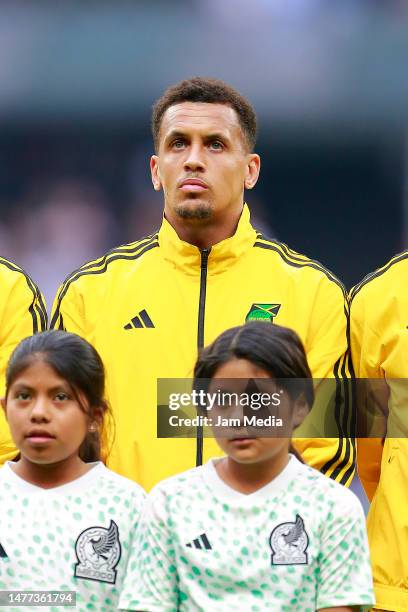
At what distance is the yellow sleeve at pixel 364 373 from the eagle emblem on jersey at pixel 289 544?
941 mm

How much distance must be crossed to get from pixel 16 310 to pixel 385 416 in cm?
107

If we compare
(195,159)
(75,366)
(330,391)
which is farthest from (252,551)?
(195,159)

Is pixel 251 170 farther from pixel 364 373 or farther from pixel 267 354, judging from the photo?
pixel 267 354

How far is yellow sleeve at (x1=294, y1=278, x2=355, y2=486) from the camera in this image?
3.82 metres

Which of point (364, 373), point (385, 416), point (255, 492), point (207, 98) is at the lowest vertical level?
point (255, 492)

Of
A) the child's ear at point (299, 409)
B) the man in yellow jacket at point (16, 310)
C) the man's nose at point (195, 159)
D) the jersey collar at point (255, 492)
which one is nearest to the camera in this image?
the jersey collar at point (255, 492)

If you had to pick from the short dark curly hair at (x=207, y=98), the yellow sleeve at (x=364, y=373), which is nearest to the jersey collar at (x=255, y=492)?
the yellow sleeve at (x=364, y=373)

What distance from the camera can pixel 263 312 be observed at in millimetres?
4035

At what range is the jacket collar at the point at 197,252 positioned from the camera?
414 cm

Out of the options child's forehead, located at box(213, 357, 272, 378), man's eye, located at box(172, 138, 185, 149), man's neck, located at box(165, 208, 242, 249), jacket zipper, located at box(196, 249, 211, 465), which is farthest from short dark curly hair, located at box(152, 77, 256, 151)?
child's forehead, located at box(213, 357, 272, 378)

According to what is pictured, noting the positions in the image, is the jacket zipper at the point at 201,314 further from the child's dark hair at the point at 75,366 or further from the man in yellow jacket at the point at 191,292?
the child's dark hair at the point at 75,366

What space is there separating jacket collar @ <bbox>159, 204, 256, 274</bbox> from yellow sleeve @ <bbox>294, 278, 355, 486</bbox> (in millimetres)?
282

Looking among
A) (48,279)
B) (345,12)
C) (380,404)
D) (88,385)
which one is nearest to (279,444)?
(88,385)

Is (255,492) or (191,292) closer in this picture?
(255,492)
